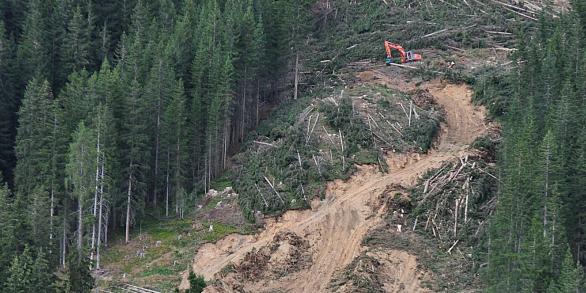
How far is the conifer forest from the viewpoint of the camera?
47.8 m

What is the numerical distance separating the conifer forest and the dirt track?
0.13 m

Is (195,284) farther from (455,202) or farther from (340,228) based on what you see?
(455,202)

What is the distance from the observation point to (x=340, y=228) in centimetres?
5562

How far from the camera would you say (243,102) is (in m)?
71.2

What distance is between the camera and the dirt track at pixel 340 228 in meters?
51.1

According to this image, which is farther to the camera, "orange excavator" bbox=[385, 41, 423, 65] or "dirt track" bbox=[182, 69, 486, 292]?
"orange excavator" bbox=[385, 41, 423, 65]

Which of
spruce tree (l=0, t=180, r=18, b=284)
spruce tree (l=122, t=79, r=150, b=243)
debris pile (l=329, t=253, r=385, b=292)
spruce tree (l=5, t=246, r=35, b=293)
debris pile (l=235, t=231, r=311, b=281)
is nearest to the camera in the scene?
spruce tree (l=5, t=246, r=35, b=293)

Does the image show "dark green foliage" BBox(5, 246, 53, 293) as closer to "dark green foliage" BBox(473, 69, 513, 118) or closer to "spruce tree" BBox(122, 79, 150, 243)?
"spruce tree" BBox(122, 79, 150, 243)

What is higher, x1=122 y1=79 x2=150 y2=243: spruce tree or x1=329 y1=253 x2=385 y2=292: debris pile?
x1=122 y1=79 x2=150 y2=243: spruce tree

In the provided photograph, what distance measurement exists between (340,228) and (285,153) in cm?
884

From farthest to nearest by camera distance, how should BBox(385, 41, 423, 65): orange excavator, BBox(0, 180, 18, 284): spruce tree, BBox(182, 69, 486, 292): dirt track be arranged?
BBox(385, 41, 423, 65): orange excavator
BBox(182, 69, 486, 292): dirt track
BBox(0, 180, 18, 284): spruce tree

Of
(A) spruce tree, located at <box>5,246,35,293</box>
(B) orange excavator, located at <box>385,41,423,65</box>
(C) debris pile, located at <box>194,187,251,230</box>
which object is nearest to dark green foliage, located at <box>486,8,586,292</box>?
(C) debris pile, located at <box>194,187,251,230</box>

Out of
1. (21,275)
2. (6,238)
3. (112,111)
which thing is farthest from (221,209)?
(21,275)

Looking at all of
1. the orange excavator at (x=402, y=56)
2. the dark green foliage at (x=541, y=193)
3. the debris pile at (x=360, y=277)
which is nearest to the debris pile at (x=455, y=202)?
the dark green foliage at (x=541, y=193)
